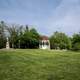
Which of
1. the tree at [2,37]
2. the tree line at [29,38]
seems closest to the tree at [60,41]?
the tree line at [29,38]

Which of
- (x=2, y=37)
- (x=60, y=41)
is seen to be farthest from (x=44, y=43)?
(x=2, y=37)

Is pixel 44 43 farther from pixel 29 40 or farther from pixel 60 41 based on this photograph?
pixel 29 40

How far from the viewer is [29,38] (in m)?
91.4

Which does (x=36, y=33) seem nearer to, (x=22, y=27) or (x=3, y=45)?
(x=22, y=27)

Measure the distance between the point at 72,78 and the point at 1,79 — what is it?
5.49 meters

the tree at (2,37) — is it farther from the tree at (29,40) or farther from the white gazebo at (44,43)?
the white gazebo at (44,43)

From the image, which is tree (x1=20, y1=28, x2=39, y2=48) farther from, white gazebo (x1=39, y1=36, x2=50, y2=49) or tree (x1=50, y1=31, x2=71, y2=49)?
tree (x1=50, y1=31, x2=71, y2=49)

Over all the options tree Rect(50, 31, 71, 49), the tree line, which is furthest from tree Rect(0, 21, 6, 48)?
tree Rect(50, 31, 71, 49)

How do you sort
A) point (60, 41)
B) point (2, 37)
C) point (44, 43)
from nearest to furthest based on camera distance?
1. point (2, 37)
2. point (60, 41)
3. point (44, 43)

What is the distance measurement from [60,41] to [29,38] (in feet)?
54.3

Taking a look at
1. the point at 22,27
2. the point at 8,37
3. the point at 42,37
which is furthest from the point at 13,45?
the point at 42,37

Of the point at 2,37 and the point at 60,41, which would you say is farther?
the point at 60,41

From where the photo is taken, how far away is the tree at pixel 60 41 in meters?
99.8

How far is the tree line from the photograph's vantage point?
90.3m
